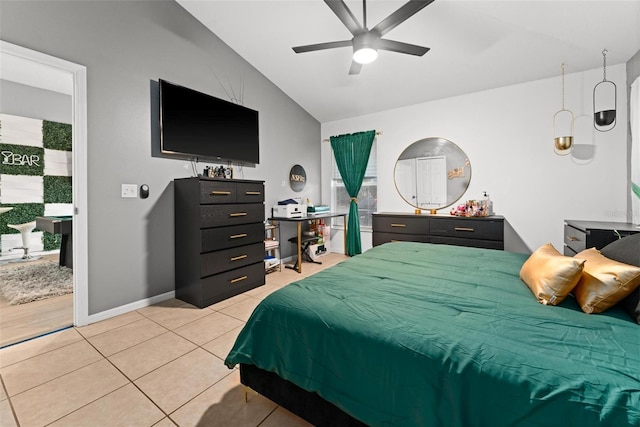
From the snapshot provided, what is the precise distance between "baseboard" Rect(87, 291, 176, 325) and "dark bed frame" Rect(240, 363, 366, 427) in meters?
1.84

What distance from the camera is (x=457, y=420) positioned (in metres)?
0.80

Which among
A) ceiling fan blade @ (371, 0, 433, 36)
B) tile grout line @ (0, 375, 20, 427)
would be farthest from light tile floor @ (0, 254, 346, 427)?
ceiling fan blade @ (371, 0, 433, 36)

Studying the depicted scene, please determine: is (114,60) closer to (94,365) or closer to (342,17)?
(342,17)

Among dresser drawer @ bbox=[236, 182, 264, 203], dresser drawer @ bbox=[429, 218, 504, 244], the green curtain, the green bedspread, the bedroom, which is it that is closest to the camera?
the green bedspread

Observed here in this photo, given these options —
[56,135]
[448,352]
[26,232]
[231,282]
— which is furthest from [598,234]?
[56,135]

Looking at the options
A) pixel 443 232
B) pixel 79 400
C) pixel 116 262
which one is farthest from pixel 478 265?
pixel 116 262

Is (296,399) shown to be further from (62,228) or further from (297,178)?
(297,178)

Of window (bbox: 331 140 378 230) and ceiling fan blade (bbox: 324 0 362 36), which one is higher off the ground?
ceiling fan blade (bbox: 324 0 362 36)

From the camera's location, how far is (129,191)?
2.59 meters

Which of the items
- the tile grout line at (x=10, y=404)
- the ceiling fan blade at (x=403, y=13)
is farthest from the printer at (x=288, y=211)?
the tile grout line at (x=10, y=404)

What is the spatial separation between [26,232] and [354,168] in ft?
17.5

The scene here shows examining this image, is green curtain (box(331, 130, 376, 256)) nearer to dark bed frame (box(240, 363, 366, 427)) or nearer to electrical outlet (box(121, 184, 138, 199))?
electrical outlet (box(121, 184, 138, 199))

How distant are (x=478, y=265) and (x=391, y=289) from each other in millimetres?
850

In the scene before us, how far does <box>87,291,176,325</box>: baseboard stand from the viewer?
238 centimetres
